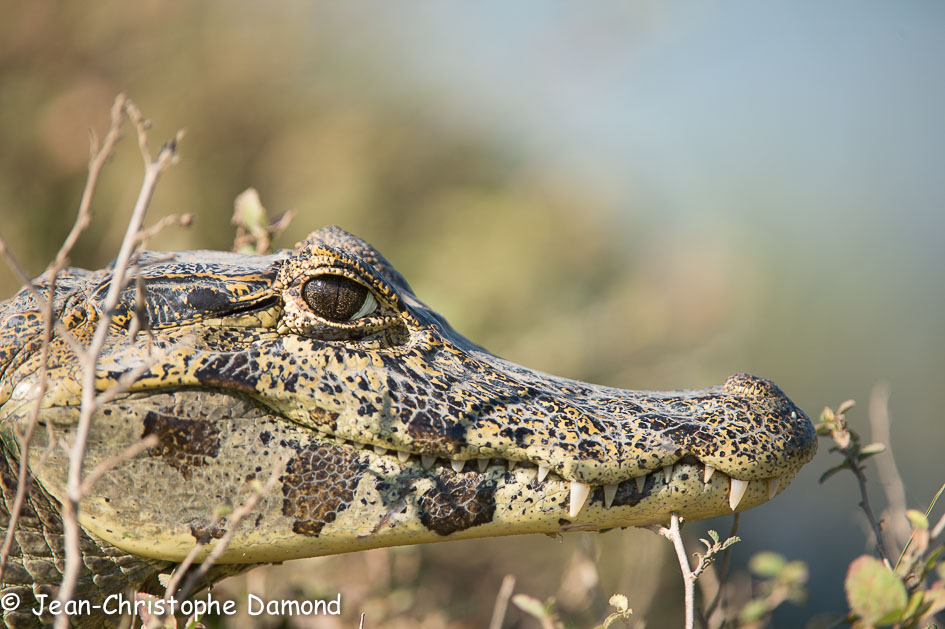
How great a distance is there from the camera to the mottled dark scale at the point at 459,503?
228 cm

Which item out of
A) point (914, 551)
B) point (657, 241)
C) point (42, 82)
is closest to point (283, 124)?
point (42, 82)

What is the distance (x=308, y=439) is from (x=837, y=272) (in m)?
19.0

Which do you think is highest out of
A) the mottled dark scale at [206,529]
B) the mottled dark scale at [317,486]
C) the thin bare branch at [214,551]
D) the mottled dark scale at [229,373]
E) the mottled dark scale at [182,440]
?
the mottled dark scale at [229,373]

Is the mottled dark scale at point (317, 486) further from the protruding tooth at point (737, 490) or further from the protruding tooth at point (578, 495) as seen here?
the protruding tooth at point (737, 490)

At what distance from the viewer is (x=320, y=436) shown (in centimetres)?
228

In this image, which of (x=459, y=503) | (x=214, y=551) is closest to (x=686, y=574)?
(x=459, y=503)

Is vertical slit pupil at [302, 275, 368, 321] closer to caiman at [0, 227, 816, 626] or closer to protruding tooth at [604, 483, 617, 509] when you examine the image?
caiman at [0, 227, 816, 626]

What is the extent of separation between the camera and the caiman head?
220 centimetres

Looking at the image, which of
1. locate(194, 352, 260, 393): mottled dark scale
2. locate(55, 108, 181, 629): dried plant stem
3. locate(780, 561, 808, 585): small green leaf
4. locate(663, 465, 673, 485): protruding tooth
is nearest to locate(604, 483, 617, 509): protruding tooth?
locate(663, 465, 673, 485): protruding tooth

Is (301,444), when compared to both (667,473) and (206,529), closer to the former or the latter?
(206,529)

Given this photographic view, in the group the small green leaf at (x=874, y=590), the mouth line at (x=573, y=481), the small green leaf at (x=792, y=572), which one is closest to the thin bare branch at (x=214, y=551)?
the mouth line at (x=573, y=481)

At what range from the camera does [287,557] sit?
2314 millimetres

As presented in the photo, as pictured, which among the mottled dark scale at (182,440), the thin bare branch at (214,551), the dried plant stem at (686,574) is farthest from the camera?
the mottled dark scale at (182,440)
